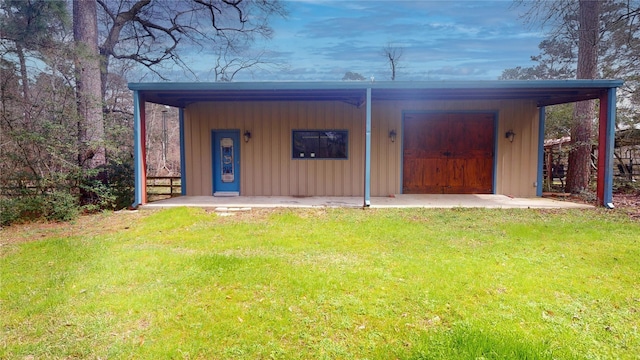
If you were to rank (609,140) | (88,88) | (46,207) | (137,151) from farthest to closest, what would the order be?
1. (88,88)
2. (137,151)
3. (609,140)
4. (46,207)

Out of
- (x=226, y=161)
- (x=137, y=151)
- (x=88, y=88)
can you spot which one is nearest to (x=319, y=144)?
(x=226, y=161)

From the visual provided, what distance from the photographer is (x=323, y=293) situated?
10.9 feet

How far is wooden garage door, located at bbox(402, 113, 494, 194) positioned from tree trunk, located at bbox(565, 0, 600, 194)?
2.24 meters

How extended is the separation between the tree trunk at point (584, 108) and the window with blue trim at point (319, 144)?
19.0 feet

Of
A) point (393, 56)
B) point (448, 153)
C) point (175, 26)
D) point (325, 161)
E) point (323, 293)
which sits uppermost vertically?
point (393, 56)

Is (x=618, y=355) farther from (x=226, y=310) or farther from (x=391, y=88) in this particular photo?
(x=391, y=88)

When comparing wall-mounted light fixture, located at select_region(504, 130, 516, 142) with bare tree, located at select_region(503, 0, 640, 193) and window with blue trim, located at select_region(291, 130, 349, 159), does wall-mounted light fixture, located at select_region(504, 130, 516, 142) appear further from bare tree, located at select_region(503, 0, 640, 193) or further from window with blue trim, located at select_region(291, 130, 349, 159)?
window with blue trim, located at select_region(291, 130, 349, 159)

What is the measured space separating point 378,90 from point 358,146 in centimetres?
194

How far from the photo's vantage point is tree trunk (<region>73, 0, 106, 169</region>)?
7.30 m

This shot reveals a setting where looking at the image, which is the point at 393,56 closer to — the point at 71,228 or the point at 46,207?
the point at 46,207

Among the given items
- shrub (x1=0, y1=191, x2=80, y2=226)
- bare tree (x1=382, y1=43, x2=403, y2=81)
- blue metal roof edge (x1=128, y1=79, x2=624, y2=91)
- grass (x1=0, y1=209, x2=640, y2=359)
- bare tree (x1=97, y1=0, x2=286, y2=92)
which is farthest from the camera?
bare tree (x1=382, y1=43, x2=403, y2=81)

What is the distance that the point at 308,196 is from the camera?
938cm

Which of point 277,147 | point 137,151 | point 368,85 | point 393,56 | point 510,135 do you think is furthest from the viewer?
point 393,56

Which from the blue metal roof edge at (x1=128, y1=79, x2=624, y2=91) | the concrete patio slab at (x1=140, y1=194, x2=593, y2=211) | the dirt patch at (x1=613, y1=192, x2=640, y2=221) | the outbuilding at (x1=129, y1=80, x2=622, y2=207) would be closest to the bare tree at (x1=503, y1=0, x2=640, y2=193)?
the dirt patch at (x1=613, y1=192, x2=640, y2=221)
